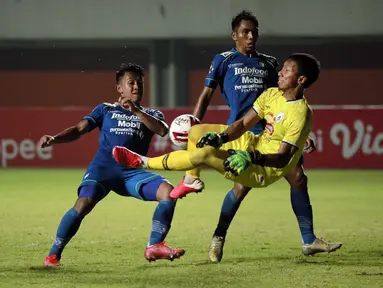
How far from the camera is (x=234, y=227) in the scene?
1088cm

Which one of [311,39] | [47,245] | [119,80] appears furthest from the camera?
[311,39]

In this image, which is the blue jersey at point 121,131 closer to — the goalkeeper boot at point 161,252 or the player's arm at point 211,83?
the player's arm at point 211,83

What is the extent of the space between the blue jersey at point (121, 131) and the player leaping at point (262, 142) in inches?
23.2

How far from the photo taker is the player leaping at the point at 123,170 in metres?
7.76

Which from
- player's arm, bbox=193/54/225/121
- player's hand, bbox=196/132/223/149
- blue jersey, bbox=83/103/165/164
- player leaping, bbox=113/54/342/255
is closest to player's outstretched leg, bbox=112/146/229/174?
→ player leaping, bbox=113/54/342/255

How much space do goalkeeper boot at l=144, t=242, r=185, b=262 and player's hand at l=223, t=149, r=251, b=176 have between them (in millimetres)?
909

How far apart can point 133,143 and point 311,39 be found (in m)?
20.1

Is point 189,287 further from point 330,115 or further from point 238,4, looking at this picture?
point 238,4

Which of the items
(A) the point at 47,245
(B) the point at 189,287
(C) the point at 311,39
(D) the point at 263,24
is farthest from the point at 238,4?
(B) the point at 189,287

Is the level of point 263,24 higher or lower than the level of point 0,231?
higher

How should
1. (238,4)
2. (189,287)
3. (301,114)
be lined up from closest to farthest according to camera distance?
(189,287) < (301,114) < (238,4)

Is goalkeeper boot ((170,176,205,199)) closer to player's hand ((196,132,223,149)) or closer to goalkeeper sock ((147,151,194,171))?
goalkeeper sock ((147,151,194,171))

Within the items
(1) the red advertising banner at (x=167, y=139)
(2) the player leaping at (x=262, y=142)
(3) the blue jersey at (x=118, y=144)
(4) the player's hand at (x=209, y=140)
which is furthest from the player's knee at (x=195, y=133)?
(1) the red advertising banner at (x=167, y=139)

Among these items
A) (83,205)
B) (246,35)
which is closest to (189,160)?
(83,205)
